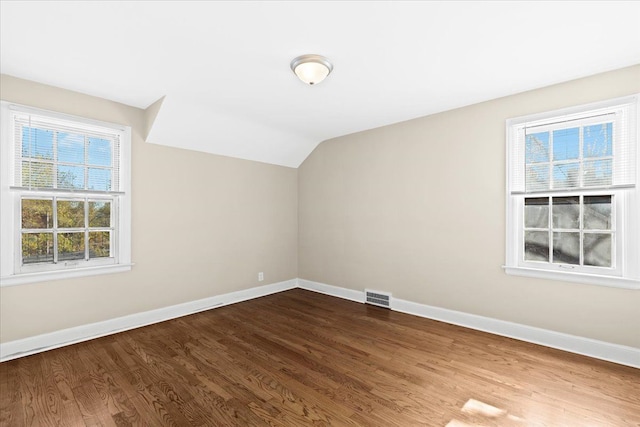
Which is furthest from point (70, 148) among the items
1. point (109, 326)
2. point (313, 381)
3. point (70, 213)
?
point (313, 381)

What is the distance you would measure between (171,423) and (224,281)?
2557 mm

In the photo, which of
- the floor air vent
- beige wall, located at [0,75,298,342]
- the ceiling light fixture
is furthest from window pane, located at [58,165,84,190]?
the floor air vent

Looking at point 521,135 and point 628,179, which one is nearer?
point 628,179

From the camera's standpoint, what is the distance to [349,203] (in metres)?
4.71

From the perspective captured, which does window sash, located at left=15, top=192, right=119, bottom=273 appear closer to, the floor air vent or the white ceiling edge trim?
the white ceiling edge trim

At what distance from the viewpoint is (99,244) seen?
11.0 feet

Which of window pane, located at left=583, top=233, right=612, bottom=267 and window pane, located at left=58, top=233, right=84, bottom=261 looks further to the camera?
window pane, located at left=58, top=233, right=84, bottom=261

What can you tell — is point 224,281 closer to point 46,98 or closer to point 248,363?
point 248,363

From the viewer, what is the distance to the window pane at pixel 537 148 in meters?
3.10

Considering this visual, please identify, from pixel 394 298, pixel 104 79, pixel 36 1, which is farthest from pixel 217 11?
pixel 394 298

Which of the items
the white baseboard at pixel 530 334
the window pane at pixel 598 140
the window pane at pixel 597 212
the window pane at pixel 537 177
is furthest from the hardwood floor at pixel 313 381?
the window pane at pixel 598 140

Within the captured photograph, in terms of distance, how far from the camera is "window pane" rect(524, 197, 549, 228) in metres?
3.11

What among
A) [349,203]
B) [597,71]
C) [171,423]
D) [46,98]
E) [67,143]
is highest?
[597,71]

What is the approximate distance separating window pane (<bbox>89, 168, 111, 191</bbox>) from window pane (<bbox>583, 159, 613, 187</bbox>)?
4.92 m
